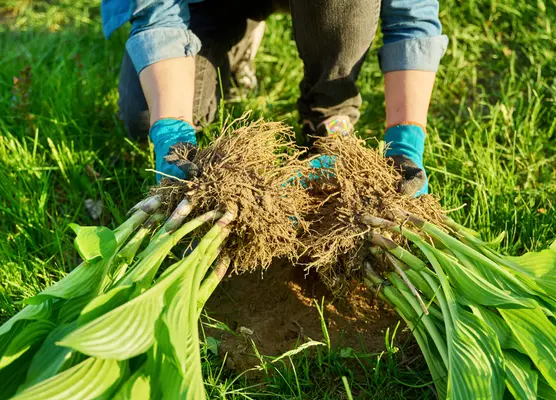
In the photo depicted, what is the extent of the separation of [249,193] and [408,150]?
1.74ft

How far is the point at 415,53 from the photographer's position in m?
1.64

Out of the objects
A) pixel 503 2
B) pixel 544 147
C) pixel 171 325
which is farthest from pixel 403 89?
pixel 503 2

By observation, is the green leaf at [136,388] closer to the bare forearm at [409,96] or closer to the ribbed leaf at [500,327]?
the ribbed leaf at [500,327]

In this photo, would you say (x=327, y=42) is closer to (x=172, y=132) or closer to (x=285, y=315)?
(x=172, y=132)

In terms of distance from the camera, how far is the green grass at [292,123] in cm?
135

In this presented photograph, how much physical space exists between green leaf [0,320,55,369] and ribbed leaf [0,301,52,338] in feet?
0.06

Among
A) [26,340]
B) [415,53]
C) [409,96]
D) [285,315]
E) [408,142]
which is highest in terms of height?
[415,53]

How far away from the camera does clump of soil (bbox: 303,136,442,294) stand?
1.35 metres

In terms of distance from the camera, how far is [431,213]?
1401mm

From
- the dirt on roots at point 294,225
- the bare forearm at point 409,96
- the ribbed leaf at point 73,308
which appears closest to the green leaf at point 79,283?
the ribbed leaf at point 73,308

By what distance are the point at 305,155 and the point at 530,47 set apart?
1.13 m

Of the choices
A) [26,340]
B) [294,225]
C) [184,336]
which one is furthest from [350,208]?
[26,340]

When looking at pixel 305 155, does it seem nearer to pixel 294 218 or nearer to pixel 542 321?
pixel 294 218

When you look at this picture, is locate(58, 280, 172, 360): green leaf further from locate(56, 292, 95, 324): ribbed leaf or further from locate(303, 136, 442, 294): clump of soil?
locate(303, 136, 442, 294): clump of soil
